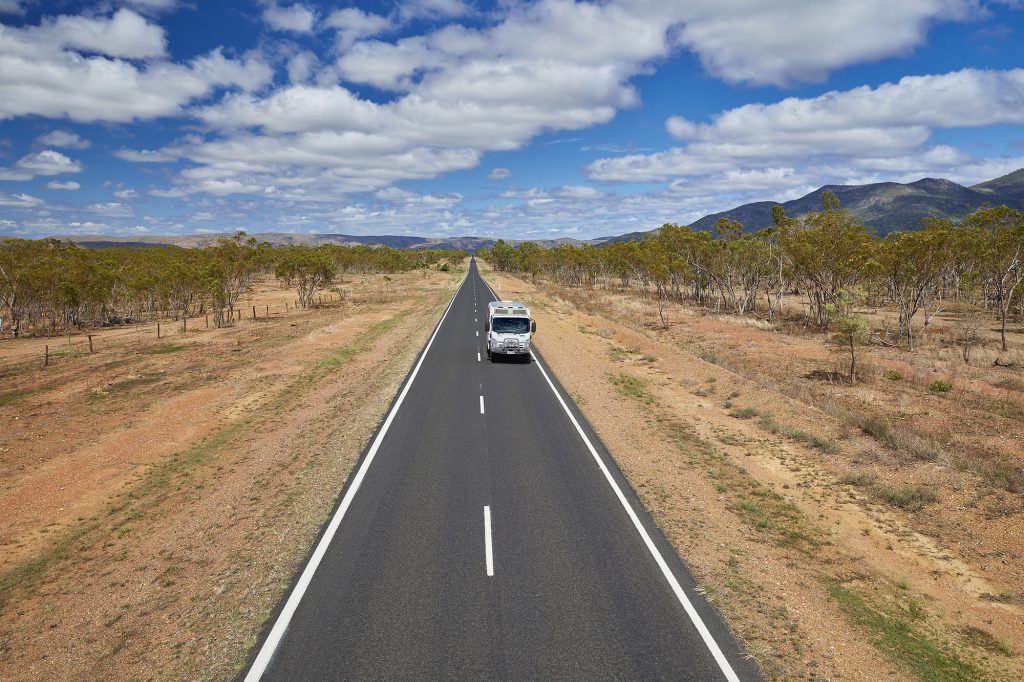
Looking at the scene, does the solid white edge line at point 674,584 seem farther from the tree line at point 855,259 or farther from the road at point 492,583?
the tree line at point 855,259

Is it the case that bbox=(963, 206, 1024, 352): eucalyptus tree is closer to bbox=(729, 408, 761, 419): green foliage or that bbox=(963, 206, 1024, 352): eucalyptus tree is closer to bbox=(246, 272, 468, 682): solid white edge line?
bbox=(729, 408, 761, 419): green foliage

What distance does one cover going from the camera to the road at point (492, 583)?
22.5ft

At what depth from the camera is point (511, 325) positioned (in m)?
27.4

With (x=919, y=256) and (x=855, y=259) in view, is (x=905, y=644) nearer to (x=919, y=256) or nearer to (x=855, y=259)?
(x=855, y=259)

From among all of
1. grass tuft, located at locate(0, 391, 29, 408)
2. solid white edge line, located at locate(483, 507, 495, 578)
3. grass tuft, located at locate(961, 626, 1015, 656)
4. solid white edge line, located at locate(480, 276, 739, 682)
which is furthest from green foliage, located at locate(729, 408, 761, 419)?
grass tuft, located at locate(0, 391, 29, 408)

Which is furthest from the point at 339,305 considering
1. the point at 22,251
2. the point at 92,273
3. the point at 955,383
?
the point at 955,383

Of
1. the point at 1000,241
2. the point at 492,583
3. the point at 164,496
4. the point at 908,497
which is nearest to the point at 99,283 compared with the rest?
the point at 164,496

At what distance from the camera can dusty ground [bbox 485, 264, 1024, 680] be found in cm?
773

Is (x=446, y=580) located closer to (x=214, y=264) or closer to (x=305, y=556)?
(x=305, y=556)

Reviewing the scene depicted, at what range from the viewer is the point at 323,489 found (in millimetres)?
12312

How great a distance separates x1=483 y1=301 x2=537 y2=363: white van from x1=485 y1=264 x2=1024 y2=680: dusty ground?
2.19 m

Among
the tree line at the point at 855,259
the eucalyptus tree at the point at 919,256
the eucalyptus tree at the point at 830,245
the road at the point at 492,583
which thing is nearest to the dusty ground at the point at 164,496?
the road at the point at 492,583

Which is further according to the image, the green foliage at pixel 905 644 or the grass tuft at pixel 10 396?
the grass tuft at pixel 10 396

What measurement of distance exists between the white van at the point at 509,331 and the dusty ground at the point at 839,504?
219 cm
